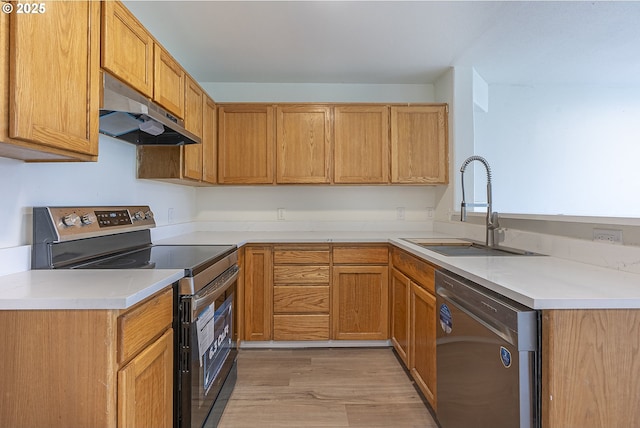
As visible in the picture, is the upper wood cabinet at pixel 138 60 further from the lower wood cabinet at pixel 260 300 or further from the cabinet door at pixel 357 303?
the cabinet door at pixel 357 303

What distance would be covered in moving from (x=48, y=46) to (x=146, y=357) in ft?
3.41

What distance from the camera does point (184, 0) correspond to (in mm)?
1866

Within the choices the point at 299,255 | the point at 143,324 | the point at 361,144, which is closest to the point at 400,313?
the point at 299,255

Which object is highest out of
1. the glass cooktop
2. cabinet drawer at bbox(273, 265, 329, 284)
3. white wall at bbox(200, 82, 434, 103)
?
white wall at bbox(200, 82, 434, 103)

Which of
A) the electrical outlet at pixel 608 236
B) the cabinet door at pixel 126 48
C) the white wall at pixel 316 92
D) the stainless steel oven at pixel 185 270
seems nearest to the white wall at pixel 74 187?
the stainless steel oven at pixel 185 270

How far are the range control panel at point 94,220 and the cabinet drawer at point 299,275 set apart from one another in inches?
38.9

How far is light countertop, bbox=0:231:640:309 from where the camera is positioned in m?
0.89

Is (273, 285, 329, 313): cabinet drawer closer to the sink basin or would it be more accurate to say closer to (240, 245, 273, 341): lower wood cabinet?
(240, 245, 273, 341): lower wood cabinet

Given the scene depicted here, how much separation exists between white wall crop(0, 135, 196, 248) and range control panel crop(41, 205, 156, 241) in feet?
0.27

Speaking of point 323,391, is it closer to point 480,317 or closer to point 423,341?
point 423,341

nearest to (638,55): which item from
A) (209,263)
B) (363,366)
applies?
(363,366)

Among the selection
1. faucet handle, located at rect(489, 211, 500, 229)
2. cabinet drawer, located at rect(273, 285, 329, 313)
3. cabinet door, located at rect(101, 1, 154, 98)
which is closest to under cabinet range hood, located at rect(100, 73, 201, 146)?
cabinet door, located at rect(101, 1, 154, 98)

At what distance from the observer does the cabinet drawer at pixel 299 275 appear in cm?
255

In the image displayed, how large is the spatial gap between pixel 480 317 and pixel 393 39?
1.99m
